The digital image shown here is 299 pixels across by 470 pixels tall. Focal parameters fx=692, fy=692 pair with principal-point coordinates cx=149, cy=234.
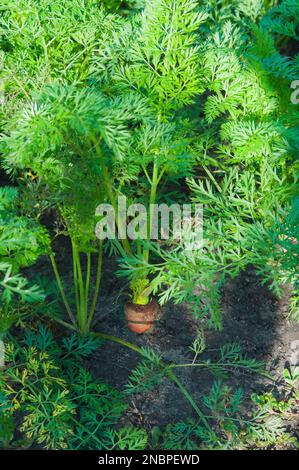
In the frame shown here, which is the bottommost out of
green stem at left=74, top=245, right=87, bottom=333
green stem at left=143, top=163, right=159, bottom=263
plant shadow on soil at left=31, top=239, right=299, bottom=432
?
plant shadow on soil at left=31, top=239, right=299, bottom=432

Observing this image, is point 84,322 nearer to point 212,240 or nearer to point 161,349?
point 161,349

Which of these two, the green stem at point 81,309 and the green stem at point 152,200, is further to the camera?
the green stem at point 81,309

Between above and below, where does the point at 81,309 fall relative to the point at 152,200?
below

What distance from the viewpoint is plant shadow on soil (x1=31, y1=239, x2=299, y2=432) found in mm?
2781

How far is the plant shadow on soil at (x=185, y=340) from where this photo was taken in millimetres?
2781

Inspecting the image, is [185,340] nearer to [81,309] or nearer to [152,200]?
[81,309]

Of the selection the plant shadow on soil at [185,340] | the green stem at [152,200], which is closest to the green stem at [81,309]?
the plant shadow on soil at [185,340]

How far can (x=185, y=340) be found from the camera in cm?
299

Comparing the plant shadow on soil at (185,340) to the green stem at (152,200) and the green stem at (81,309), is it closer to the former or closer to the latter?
the green stem at (81,309)

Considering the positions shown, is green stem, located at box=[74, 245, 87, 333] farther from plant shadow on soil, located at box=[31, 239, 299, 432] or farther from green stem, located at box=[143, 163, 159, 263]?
green stem, located at box=[143, 163, 159, 263]

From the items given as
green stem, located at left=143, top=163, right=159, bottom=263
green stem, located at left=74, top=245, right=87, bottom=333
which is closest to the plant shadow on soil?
green stem, located at left=74, top=245, right=87, bottom=333

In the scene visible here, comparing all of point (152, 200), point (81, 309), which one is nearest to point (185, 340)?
point (81, 309)

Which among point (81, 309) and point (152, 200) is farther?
point (81, 309)
